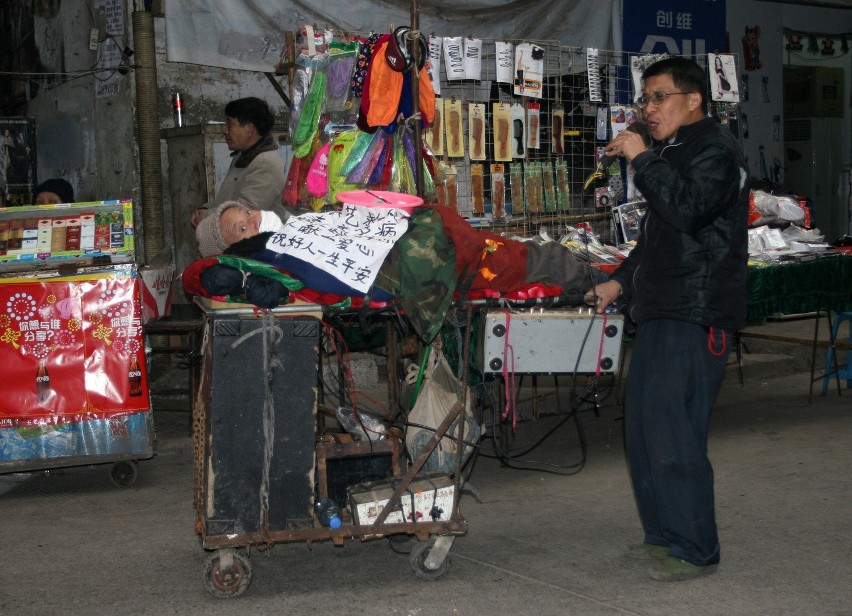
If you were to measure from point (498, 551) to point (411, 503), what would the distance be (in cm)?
61

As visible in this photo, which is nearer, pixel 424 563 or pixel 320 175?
pixel 424 563

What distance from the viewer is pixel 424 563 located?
13.9ft

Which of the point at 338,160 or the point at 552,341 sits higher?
the point at 338,160

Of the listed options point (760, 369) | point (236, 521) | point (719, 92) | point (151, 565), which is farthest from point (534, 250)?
point (760, 369)

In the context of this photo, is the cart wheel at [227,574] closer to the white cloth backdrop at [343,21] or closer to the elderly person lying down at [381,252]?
the elderly person lying down at [381,252]

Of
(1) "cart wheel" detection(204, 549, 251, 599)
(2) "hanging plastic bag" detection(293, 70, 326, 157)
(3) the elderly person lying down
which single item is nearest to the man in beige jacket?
(2) "hanging plastic bag" detection(293, 70, 326, 157)

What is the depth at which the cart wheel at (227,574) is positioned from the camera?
404cm

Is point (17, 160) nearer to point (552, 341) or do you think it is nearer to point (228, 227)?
point (228, 227)

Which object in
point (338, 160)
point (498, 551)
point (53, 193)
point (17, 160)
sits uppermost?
point (17, 160)

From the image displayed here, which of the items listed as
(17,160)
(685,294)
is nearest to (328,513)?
(685,294)

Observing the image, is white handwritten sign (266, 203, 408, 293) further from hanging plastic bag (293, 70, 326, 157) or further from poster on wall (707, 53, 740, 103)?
poster on wall (707, 53, 740, 103)

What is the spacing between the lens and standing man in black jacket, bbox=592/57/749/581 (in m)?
3.97

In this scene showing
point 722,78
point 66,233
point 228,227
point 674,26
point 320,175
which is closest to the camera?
point 228,227

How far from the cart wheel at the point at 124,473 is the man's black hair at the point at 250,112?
2.23 meters
